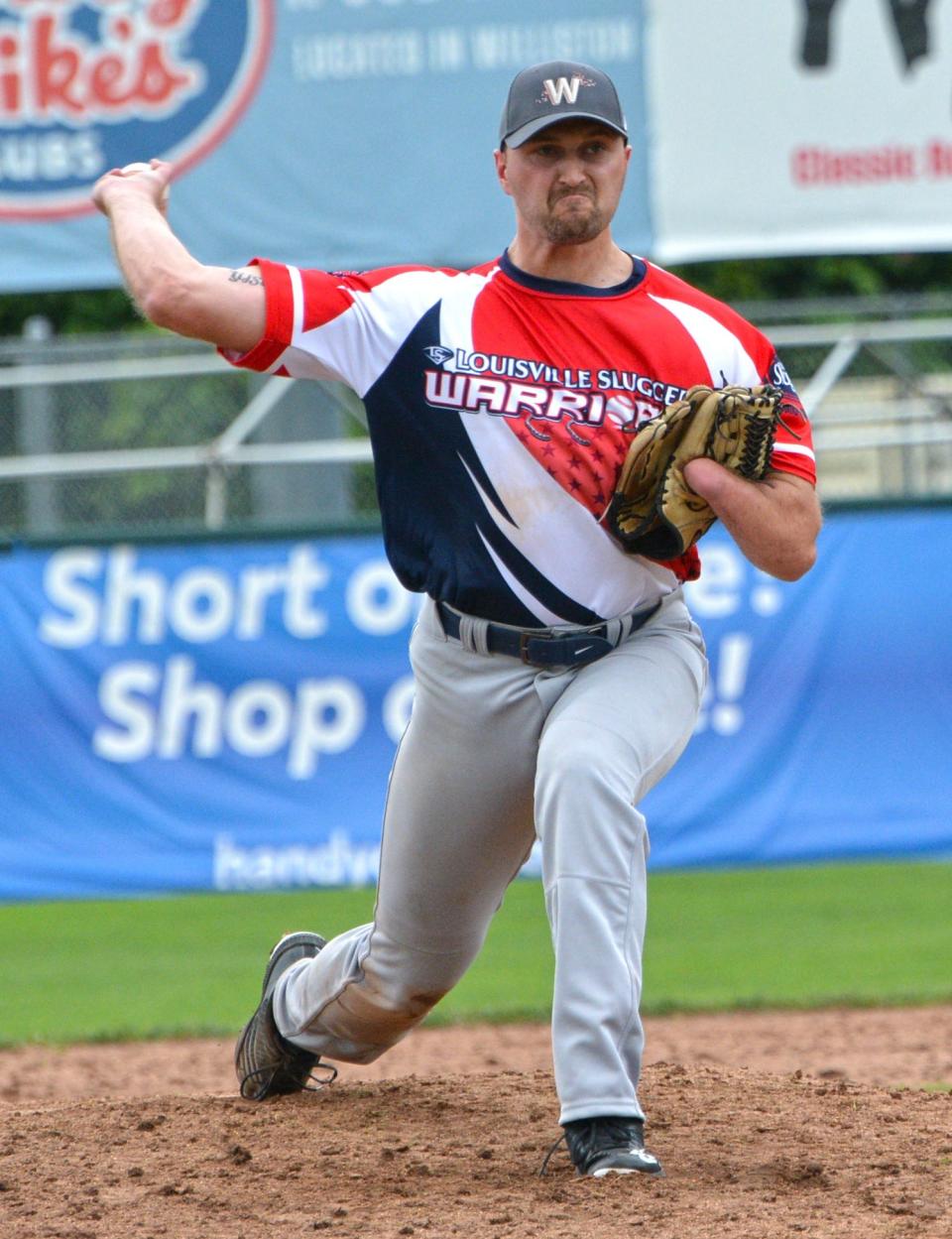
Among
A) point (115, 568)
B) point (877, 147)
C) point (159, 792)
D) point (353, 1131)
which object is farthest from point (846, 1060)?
point (877, 147)

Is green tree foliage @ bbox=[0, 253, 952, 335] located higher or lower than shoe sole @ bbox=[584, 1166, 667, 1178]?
higher

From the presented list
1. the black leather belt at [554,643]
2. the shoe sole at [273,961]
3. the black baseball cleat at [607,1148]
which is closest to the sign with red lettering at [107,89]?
the shoe sole at [273,961]

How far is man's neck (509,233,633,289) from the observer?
4176mm

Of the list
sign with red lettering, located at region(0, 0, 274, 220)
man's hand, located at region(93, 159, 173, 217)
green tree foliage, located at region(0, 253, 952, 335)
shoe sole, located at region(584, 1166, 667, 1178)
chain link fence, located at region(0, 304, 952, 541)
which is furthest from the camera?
green tree foliage, located at region(0, 253, 952, 335)

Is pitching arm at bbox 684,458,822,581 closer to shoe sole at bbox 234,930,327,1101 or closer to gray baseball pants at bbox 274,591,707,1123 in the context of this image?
gray baseball pants at bbox 274,591,707,1123

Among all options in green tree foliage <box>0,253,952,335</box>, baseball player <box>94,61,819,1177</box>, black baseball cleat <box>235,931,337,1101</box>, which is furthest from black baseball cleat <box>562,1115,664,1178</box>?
green tree foliage <box>0,253,952,335</box>

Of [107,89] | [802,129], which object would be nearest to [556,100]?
[802,129]

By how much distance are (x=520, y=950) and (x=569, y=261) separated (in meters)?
4.83

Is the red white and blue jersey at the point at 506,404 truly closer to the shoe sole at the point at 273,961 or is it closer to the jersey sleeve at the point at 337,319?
the jersey sleeve at the point at 337,319

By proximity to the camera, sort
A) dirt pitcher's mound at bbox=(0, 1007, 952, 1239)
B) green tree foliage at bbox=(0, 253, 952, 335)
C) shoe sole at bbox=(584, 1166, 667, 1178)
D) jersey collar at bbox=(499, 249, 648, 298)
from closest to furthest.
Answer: dirt pitcher's mound at bbox=(0, 1007, 952, 1239) < shoe sole at bbox=(584, 1166, 667, 1178) < jersey collar at bbox=(499, 249, 648, 298) < green tree foliage at bbox=(0, 253, 952, 335)

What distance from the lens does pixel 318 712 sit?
27.7 feet

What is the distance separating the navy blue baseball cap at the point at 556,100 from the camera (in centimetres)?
402

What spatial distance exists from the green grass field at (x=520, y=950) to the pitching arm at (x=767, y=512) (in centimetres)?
331

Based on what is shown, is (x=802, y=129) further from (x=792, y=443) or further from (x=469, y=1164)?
(x=469, y=1164)
